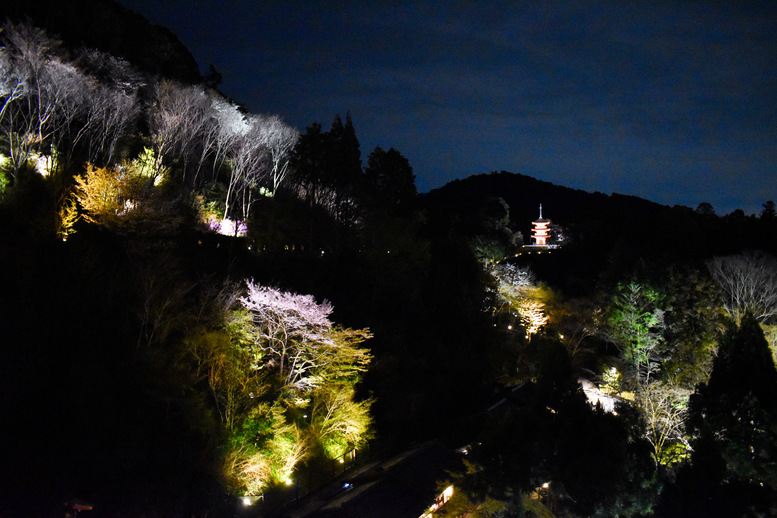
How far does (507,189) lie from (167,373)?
263 feet

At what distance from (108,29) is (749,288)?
38.3 metres

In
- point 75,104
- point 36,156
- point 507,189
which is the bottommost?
point 36,156

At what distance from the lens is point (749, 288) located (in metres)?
23.6

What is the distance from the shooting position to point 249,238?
74.5 feet

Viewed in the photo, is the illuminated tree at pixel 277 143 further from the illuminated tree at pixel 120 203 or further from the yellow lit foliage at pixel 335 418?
the yellow lit foliage at pixel 335 418

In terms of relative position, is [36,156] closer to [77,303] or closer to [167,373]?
[77,303]

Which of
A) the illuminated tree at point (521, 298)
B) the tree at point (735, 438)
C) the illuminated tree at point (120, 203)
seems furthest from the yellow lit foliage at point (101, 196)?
the illuminated tree at point (521, 298)

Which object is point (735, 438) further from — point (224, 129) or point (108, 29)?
point (108, 29)

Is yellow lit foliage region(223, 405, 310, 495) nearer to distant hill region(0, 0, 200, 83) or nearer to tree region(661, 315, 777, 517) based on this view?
tree region(661, 315, 777, 517)

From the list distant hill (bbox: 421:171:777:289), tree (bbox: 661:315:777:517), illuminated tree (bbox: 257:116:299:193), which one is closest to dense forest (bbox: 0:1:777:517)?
tree (bbox: 661:315:777:517)

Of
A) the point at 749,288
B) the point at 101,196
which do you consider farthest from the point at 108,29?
the point at 749,288

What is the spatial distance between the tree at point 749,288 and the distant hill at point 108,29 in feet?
114

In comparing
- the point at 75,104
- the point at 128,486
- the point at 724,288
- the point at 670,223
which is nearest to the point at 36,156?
the point at 75,104

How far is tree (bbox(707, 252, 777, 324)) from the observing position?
73.8 feet
